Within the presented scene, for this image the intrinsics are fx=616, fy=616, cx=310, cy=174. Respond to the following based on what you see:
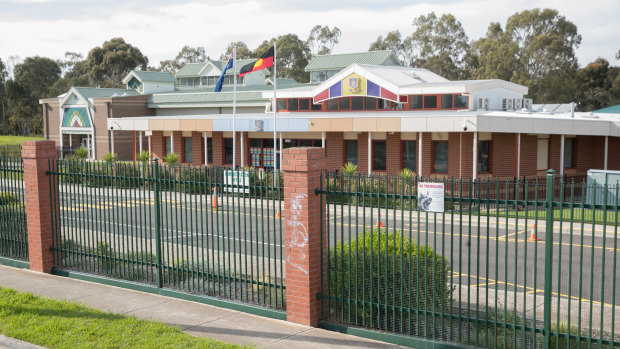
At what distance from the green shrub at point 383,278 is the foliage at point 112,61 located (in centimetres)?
9139

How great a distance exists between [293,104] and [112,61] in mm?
63723

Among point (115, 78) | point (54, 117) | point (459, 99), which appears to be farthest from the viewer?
point (115, 78)

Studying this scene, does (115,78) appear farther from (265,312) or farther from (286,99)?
(265,312)

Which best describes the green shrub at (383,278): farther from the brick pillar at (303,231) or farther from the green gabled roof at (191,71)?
the green gabled roof at (191,71)

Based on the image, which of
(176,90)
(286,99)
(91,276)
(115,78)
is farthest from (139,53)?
(91,276)

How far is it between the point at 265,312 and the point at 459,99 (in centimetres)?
2576

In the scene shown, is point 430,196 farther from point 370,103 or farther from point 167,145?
point 167,145

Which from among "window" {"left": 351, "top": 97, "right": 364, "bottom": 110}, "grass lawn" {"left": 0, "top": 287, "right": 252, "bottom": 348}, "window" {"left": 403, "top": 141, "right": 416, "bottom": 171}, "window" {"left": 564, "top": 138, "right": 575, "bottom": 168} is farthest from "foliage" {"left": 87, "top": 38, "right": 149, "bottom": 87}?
Answer: "grass lawn" {"left": 0, "top": 287, "right": 252, "bottom": 348}

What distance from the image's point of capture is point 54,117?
192 ft

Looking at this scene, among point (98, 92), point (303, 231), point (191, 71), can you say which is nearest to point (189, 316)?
point (303, 231)

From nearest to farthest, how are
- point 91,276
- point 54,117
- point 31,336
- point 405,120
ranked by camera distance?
point 31,336 → point 91,276 → point 405,120 → point 54,117

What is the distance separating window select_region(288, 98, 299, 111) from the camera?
37.8 metres

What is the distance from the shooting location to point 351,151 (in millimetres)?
32156

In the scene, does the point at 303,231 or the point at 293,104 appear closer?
the point at 303,231
